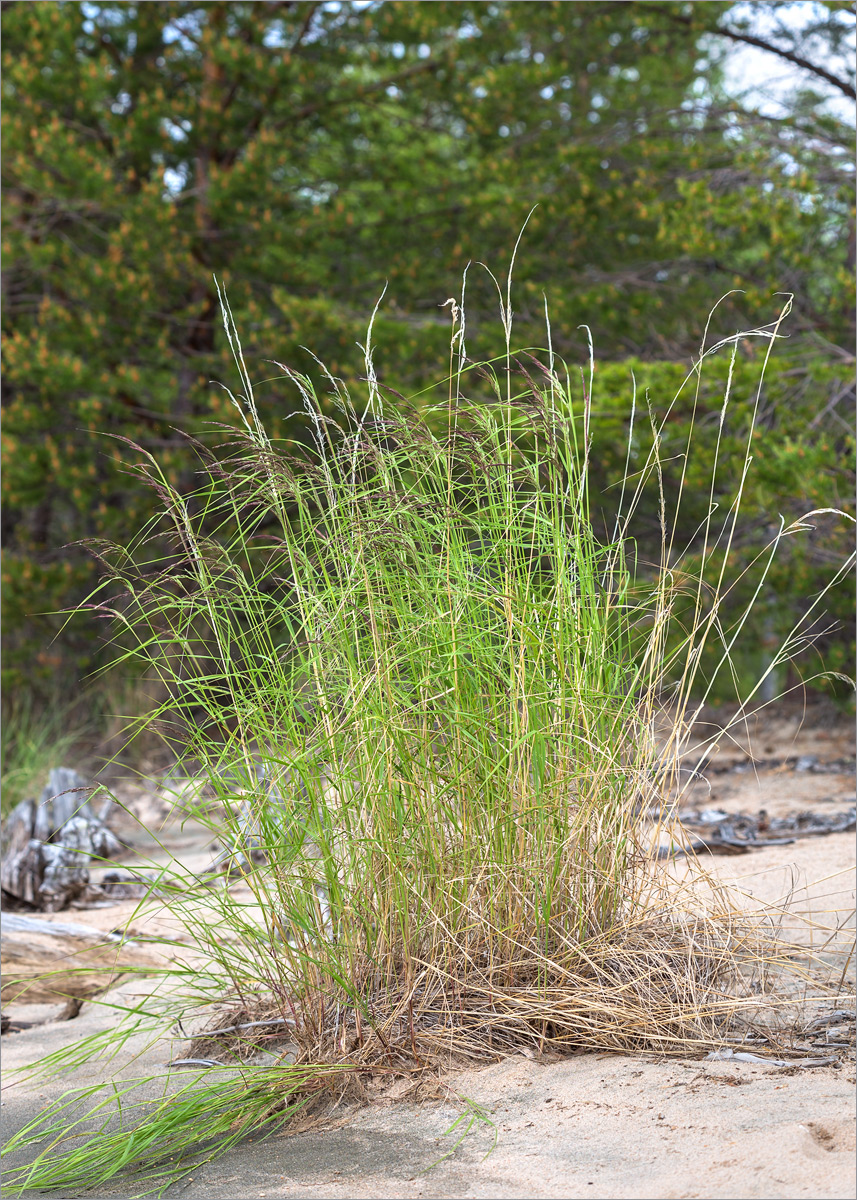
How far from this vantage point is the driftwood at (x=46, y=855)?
3949 millimetres

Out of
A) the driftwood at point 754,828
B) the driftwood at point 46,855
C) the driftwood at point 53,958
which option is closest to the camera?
the driftwood at point 53,958

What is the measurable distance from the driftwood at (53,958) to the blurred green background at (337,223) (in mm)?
4155

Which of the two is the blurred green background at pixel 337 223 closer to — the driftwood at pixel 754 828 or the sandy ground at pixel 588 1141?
the driftwood at pixel 754 828

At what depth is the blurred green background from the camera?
22.1 ft

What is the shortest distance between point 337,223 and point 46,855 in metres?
5.73

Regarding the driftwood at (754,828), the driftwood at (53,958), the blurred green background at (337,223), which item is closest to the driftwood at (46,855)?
the driftwood at (53,958)

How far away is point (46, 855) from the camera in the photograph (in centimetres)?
407

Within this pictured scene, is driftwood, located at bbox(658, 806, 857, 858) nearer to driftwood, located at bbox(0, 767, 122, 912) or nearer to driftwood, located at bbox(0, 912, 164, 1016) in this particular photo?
driftwood, located at bbox(0, 912, 164, 1016)

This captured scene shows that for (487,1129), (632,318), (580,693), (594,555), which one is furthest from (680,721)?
(632,318)

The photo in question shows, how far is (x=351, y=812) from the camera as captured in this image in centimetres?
200

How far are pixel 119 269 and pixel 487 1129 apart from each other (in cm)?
689

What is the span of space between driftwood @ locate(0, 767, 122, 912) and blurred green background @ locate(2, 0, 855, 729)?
294 cm

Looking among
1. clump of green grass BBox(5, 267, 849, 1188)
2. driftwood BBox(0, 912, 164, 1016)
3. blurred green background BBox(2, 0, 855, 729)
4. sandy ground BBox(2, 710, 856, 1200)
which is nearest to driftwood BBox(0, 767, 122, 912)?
driftwood BBox(0, 912, 164, 1016)

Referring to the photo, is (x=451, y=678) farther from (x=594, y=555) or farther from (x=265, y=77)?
(x=265, y=77)
